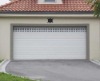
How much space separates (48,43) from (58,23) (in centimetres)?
142

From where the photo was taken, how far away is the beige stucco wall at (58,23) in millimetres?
23609

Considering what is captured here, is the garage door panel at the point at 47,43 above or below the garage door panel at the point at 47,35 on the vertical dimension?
below

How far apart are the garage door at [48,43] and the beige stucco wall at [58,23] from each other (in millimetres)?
407

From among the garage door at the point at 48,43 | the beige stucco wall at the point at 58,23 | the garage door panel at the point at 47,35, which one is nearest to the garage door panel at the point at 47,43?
the garage door at the point at 48,43

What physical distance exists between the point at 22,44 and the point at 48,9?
2.75m

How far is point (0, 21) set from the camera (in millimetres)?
23609

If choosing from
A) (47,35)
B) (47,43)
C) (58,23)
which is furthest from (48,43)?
(58,23)

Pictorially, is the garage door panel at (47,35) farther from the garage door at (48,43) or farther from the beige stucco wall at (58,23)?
the beige stucco wall at (58,23)

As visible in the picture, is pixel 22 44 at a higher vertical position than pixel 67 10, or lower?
lower

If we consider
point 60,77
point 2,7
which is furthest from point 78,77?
point 2,7

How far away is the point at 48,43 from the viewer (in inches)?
939

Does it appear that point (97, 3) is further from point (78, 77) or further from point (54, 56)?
point (54, 56)

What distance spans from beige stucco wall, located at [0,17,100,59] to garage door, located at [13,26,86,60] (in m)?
0.41

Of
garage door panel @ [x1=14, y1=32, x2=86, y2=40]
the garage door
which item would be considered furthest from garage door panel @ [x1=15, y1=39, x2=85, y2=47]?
garage door panel @ [x1=14, y1=32, x2=86, y2=40]
